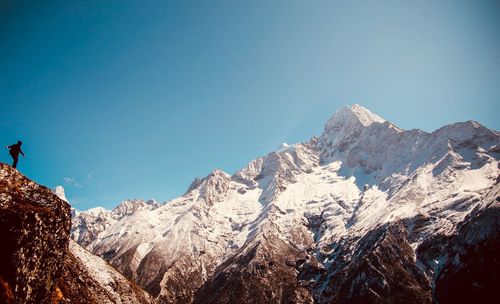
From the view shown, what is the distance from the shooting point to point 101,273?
131ft

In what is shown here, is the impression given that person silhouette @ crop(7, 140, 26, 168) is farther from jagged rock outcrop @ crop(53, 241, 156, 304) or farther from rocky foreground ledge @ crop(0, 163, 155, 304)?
jagged rock outcrop @ crop(53, 241, 156, 304)

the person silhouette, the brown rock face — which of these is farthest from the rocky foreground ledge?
the person silhouette

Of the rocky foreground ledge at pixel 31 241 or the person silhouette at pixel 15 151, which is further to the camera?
the person silhouette at pixel 15 151

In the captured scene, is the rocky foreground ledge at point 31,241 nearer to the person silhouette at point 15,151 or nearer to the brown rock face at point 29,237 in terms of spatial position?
the brown rock face at point 29,237

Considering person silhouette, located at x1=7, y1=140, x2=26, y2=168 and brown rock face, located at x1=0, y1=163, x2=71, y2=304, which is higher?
person silhouette, located at x1=7, y1=140, x2=26, y2=168

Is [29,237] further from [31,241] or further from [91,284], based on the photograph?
[91,284]

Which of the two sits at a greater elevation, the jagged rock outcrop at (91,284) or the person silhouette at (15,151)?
the person silhouette at (15,151)

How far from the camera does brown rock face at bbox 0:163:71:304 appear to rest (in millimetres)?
19422

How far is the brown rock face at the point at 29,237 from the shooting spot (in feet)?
63.7

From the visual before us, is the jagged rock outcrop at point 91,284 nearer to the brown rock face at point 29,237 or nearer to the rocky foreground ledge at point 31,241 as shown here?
the rocky foreground ledge at point 31,241

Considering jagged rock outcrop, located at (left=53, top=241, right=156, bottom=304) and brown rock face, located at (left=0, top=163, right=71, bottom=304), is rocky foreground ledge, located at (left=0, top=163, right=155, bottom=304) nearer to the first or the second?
brown rock face, located at (left=0, top=163, right=71, bottom=304)

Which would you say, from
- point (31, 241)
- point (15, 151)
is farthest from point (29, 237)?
point (15, 151)

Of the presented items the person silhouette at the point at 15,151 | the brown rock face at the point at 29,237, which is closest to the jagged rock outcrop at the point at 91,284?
the brown rock face at the point at 29,237

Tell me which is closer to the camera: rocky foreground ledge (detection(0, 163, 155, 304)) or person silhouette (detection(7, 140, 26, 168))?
rocky foreground ledge (detection(0, 163, 155, 304))
